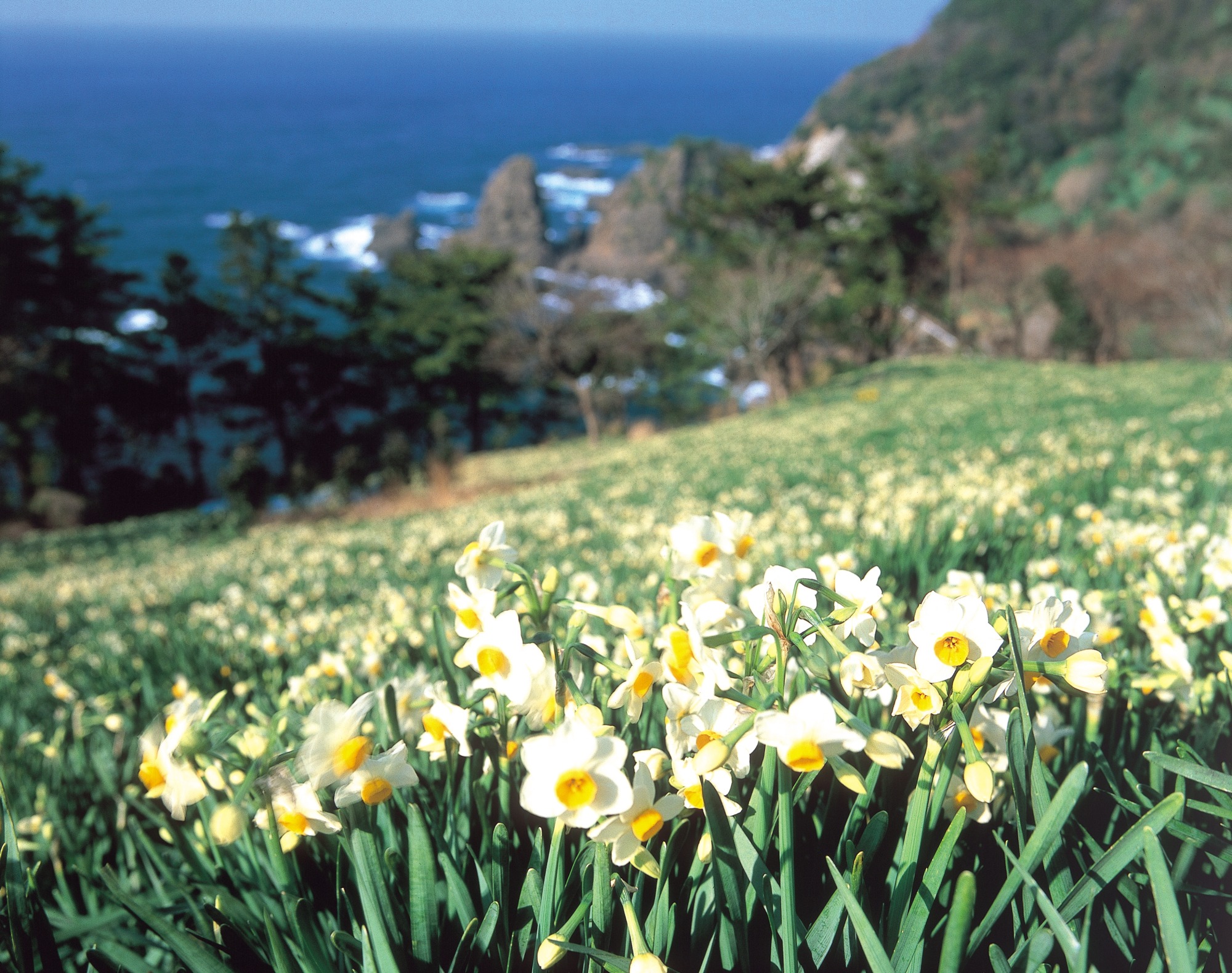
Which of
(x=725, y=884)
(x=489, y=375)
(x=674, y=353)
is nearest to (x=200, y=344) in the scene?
(x=489, y=375)

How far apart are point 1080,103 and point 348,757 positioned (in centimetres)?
7093

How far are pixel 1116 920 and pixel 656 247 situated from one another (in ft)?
231

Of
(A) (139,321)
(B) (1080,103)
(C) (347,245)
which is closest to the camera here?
(A) (139,321)

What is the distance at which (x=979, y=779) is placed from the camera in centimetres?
70

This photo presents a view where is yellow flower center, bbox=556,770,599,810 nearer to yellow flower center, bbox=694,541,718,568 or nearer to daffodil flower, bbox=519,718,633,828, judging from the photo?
daffodil flower, bbox=519,718,633,828

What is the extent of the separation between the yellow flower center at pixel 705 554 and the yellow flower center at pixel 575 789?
16.9 inches

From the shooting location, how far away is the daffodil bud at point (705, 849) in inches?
30.8

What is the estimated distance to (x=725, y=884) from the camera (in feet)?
2.47

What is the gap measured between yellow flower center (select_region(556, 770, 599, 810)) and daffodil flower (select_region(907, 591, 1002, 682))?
34cm

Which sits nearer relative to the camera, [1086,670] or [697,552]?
[1086,670]

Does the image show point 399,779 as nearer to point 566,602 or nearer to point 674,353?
point 566,602

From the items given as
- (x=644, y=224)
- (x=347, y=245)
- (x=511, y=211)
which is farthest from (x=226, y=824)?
(x=644, y=224)

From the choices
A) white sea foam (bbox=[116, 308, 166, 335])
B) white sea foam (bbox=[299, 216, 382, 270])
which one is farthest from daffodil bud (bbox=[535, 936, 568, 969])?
white sea foam (bbox=[299, 216, 382, 270])

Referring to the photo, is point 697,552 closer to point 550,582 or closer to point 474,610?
point 550,582
